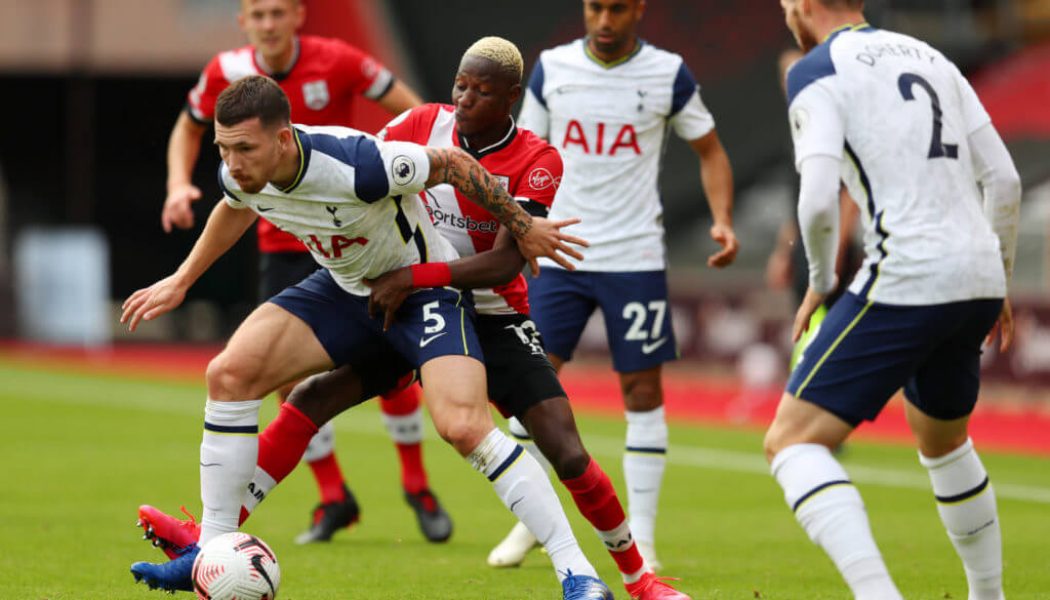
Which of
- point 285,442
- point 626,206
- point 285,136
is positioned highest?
point 285,136

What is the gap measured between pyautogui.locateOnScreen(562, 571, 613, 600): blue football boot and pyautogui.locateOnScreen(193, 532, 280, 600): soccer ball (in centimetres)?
100

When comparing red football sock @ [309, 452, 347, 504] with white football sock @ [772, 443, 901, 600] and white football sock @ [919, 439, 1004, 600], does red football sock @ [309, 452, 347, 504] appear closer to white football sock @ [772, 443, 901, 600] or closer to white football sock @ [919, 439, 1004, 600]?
white football sock @ [919, 439, 1004, 600]

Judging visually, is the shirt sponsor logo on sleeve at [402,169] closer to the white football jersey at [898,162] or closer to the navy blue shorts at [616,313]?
the white football jersey at [898,162]

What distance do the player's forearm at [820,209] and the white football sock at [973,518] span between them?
103cm

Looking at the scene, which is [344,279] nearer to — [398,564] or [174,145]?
[398,564]

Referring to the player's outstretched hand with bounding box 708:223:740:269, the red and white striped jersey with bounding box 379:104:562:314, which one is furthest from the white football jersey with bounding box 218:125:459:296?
the player's outstretched hand with bounding box 708:223:740:269

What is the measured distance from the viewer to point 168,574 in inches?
225

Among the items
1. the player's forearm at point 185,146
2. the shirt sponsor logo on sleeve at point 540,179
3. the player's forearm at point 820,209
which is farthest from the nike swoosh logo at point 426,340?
the player's forearm at point 185,146

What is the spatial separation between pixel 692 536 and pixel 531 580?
1888 mm

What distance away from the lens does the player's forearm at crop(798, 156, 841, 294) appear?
496cm

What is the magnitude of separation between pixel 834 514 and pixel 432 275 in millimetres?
1759

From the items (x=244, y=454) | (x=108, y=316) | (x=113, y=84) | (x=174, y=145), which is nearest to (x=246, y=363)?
(x=244, y=454)

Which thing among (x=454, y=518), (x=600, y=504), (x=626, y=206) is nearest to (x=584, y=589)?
(x=600, y=504)

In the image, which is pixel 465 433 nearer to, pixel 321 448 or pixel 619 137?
pixel 619 137
